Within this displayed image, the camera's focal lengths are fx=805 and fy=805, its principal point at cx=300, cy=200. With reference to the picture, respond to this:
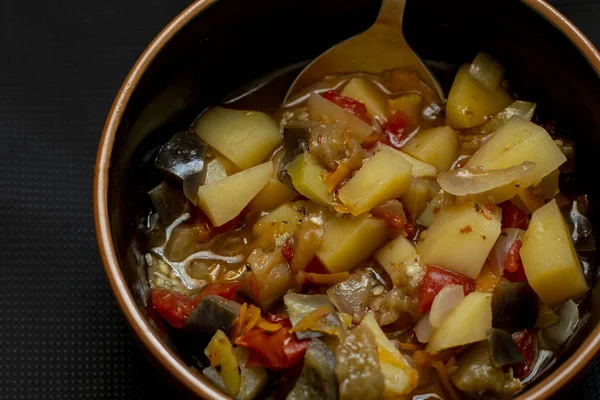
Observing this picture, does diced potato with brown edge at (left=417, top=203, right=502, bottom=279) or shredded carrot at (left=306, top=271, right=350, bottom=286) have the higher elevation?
diced potato with brown edge at (left=417, top=203, right=502, bottom=279)

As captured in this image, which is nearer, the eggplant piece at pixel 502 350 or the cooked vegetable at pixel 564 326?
the eggplant piece at pixel 502 350

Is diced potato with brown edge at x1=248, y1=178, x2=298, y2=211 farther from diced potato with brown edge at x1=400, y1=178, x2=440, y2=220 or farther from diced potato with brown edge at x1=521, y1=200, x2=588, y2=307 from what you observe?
diced potato with brown edge at x1=521, y1=200, x2=588, y2=307

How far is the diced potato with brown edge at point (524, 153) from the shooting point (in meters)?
2.47

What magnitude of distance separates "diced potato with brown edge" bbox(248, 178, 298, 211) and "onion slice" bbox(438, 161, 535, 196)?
0.49 metres

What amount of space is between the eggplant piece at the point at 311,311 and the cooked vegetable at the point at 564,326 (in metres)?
0.67

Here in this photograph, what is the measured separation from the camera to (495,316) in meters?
2.30

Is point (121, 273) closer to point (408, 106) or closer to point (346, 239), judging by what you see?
point (346, 239)

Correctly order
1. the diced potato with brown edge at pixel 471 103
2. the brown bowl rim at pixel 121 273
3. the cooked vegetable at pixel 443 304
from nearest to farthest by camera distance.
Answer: the brown bowl rim at pixel 121 273 < the cooked vegetable at pixel 443 304 < the diced potato with brown edge at pixel 471 103

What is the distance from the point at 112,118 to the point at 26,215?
74 centimetres

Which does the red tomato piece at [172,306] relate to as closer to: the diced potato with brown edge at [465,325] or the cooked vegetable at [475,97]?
the diced potato with brown edge at [465,325]

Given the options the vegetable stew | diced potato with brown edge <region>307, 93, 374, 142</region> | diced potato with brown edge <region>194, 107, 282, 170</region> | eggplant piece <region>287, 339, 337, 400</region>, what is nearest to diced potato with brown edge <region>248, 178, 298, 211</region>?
the vegetable stew

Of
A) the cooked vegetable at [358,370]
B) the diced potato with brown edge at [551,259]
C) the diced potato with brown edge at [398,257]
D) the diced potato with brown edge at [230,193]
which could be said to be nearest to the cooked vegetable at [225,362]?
the cooked vegetable at [358,370]

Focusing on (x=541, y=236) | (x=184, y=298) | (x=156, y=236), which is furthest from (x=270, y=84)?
(x=541, y=236)

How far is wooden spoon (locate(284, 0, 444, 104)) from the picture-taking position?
2809 mm
